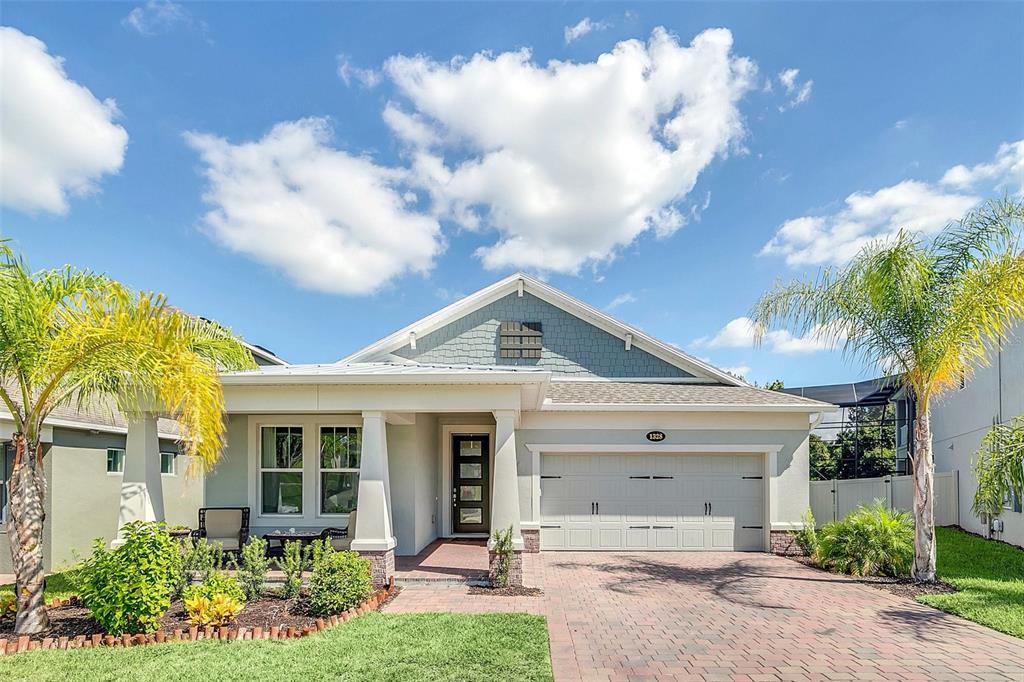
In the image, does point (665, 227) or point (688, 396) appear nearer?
point (688, 396)

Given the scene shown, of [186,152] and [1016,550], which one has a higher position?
[186,152]

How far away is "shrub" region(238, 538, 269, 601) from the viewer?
24.3ft

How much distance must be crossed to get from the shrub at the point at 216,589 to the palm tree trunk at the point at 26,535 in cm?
150

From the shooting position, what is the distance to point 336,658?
18.5 feet

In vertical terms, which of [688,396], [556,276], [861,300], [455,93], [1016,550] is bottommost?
[1016,550]

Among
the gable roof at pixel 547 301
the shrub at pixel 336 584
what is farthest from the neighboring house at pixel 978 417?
the shrub at pixel 336 584

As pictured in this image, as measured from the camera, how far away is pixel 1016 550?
11.2 metres

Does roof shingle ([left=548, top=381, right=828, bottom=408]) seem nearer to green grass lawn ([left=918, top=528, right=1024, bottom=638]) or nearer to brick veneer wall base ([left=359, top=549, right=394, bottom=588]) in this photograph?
green grass lawn ([left=918, top=528, right=1024, bottom=638])

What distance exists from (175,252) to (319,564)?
1209 cm

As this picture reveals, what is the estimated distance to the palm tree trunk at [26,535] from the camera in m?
6.24

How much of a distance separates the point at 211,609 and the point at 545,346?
9.43 m

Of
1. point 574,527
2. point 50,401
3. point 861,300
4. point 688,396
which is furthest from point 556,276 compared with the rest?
point 50,401

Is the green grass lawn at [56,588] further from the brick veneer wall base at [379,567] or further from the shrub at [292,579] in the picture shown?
the brick veneer wall base at [379,567]

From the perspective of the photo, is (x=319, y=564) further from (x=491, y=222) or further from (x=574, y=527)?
(x=491, y=222)
